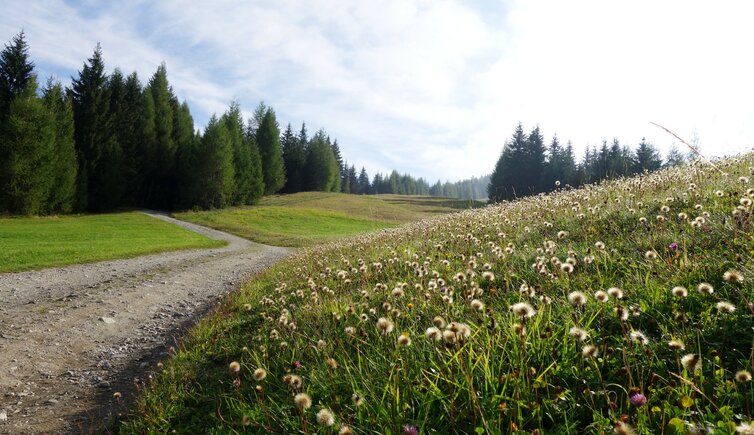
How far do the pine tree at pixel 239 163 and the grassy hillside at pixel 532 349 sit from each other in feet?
177

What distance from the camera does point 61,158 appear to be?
131 ft

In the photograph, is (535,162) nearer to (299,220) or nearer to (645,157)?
(645,157)

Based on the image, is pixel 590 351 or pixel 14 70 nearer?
pixel 590 351

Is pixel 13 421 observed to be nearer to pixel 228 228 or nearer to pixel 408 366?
pixel 408 366

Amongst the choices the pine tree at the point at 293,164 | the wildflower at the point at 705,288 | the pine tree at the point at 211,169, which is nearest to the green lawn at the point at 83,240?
the pine tree at the point at 211,169

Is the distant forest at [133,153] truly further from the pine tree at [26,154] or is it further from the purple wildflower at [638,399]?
the purple wildflower at [638,399]

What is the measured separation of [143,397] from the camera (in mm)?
4531

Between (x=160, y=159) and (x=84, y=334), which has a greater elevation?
(x=160, y=159)

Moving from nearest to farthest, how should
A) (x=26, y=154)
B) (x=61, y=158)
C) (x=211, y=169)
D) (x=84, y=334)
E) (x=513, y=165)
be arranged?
(x=84, y=334) → (x=26, y=154) → (x=61, y=158) → (x=211, y=169) → (x=513, y=165)

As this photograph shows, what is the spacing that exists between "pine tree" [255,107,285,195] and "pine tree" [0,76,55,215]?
34.6 m

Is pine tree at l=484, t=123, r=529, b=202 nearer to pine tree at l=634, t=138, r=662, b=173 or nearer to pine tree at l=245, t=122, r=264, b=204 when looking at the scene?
pine tree at l=634, t=138, r=662, b=173

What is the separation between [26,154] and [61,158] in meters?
5.06

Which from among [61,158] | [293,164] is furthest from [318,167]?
[61,158]

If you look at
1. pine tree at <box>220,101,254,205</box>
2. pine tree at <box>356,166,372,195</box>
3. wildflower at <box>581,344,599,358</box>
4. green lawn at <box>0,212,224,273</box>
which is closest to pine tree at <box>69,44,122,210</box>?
green lawn at <box>0,212,224,273</box>
